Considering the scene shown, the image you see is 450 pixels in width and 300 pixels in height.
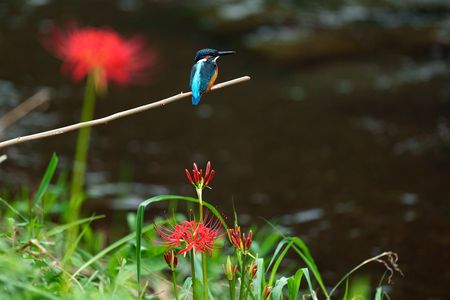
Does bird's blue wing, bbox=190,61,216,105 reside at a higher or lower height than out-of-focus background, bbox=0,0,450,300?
higher

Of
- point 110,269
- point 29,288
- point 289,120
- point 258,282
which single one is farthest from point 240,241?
point 289,120

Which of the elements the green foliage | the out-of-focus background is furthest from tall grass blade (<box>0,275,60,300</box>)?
the out-of-focus background

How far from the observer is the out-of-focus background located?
463 cm

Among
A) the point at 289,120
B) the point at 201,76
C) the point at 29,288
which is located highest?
the point at 201,76

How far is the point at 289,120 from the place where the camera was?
235 inches

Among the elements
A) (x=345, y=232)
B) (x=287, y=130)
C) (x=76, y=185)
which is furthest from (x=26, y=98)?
(x=76, y=185)

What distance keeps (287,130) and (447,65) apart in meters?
1.69

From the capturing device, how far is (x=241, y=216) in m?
4.70

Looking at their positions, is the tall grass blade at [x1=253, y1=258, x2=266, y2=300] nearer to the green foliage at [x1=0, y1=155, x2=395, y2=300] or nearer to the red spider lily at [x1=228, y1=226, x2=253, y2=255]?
the green foliage at [x1=0, y1=155, x2=395, y2=300]

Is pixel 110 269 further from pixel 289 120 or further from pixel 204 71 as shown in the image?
pixel 289 120

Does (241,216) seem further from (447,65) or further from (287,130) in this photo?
(447,65)

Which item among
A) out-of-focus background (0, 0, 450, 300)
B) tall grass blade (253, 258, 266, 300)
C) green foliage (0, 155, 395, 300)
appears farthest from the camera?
out-of-focus background (0, 0, 450, 300)

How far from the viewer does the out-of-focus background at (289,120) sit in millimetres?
4629

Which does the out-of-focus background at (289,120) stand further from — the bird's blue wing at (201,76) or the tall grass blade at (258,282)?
the bird's blue wing at (201,76)
